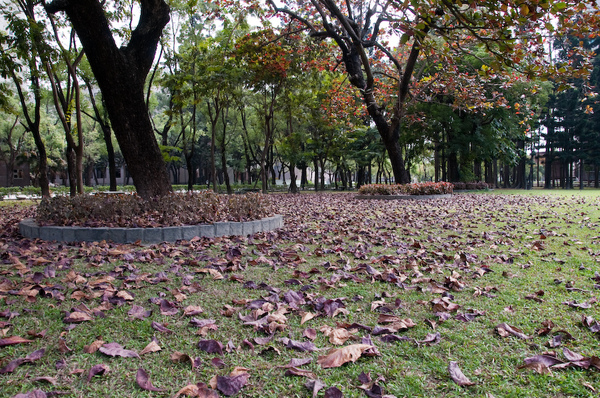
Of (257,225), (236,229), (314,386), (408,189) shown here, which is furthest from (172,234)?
(408,189)

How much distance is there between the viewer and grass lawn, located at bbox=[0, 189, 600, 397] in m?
1.96

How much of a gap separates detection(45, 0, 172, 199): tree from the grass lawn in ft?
7.54

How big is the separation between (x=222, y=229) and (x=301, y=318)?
365 centimetres

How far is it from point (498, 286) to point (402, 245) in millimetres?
1919

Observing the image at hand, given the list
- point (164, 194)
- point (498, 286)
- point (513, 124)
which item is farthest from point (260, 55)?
point (513, 124)

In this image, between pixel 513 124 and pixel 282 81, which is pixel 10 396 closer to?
pixel 282 81

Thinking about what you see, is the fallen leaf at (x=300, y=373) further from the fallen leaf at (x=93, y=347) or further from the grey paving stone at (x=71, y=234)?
the grey paving stone at (x=71, y=234)

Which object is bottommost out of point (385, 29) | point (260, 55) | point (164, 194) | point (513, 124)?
point (164, 194)

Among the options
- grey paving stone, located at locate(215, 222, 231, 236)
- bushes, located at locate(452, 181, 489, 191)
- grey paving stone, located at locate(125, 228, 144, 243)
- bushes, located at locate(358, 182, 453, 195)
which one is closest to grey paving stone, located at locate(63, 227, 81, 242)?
grey paving stone, located at locate(125, 228, 144, 243)

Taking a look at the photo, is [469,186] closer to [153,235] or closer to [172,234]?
[172,234]

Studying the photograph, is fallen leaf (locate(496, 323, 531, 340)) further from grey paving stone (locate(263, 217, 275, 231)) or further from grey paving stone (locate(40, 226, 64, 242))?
grey paving stone (locate(40, 226, 64, 242))

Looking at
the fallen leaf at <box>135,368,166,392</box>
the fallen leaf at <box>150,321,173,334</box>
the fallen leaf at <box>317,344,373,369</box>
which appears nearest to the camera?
the fallen leaf at <box>135,368,166,392</box>

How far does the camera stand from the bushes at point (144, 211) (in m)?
6.15

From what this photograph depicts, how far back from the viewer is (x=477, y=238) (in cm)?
581
